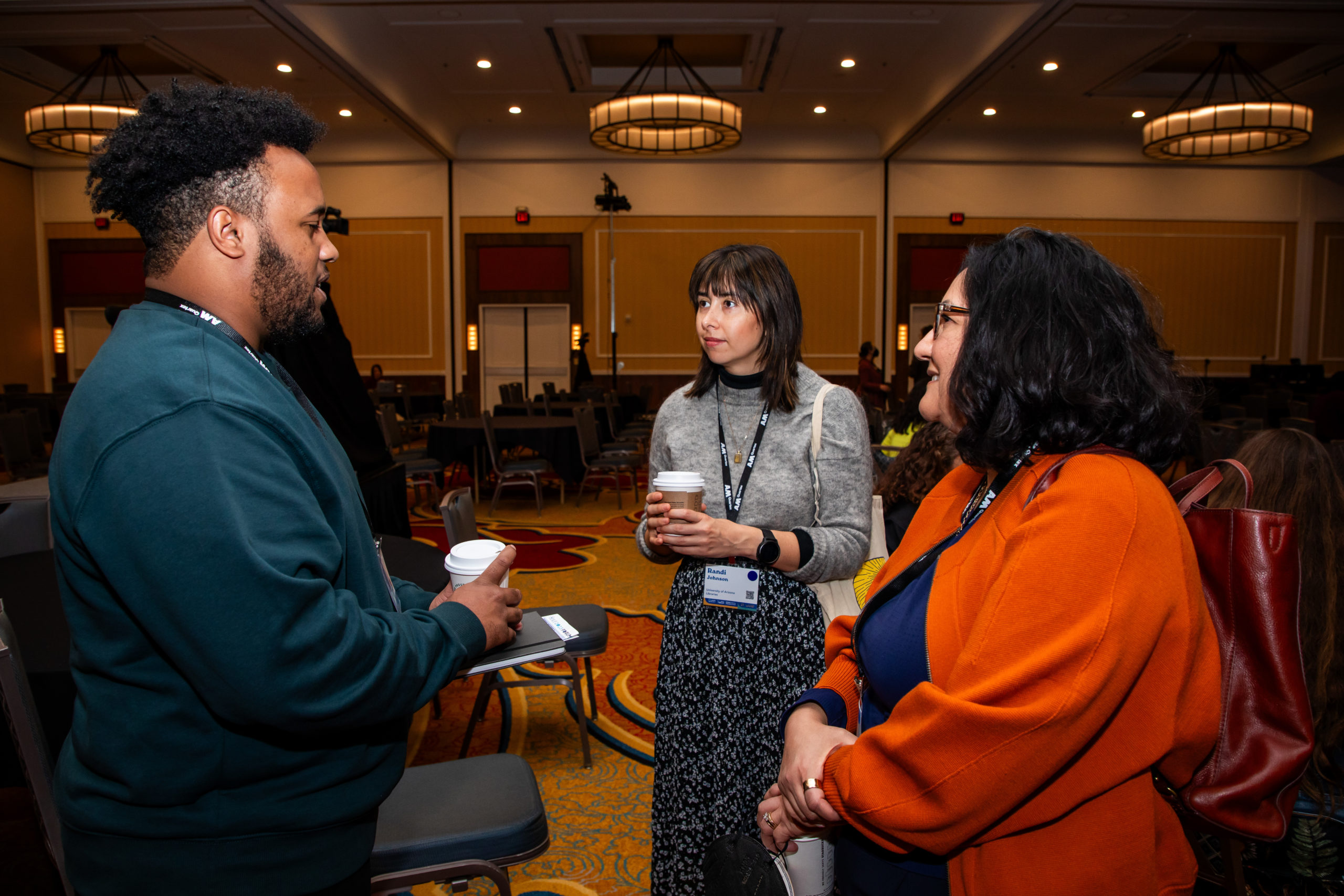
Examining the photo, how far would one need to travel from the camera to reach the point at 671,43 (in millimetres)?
10367

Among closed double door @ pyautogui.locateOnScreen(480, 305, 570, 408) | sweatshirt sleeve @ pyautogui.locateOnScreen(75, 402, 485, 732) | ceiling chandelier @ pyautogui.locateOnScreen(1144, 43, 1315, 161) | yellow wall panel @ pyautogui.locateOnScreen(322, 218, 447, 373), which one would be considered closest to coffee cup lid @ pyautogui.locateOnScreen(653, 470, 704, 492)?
sweatshirt sleeve @ pyautogui.locateOnScreen(75, 402, 485, 732)

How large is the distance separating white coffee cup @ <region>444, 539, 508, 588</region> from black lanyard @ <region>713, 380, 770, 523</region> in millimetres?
603

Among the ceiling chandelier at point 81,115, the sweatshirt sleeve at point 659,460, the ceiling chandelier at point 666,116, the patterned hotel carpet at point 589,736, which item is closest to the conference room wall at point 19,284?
the ceiling chandelier at point 81,115

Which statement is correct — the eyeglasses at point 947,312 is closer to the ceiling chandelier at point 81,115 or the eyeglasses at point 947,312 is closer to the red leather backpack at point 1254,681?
the red leather backpack at point 1254,681

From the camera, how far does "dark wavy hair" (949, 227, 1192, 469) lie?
3.12 ft

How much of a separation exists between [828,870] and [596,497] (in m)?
7.32

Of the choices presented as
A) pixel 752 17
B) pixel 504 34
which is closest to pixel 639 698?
pixel 752 17

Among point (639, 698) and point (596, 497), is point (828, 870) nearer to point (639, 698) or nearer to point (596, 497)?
point (639, 698)

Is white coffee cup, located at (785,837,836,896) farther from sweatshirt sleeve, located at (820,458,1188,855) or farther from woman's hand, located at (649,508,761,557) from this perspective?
woman's hand, located at (649,508,761,557)

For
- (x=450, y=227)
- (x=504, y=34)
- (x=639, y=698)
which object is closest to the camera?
(x=639, y=698)

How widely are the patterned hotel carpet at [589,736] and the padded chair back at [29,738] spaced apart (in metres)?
1.17

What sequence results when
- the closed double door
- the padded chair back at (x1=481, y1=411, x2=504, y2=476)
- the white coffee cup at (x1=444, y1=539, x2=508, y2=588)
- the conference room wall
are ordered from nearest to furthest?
the white coffee cup at (x1=444, y1=539, x2=508, y2=588)
the padded chair back at (x1=481, y1=411, x2=504, y2=476)
the conference room wall
the closed double door

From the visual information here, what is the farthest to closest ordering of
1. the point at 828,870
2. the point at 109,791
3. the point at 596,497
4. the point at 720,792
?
the point at 596,497 < the point at 720,792 < the point at 828,870 < the point at 109,791

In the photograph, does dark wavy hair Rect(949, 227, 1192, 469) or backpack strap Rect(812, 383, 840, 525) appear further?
backpack strap Rect(812, 383, 840, 525)
